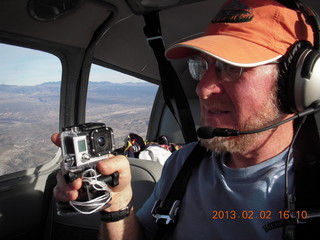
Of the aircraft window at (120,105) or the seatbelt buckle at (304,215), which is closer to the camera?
the seatbelt buckle at (304,215)

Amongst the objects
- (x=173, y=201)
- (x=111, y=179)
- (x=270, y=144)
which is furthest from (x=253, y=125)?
(x=111, y=179)

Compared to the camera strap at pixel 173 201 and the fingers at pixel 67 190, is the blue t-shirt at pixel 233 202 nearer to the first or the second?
the camera strap at pixel 173 201

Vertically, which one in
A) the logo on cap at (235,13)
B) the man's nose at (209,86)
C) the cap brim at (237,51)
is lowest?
the man's nose at (209,86)

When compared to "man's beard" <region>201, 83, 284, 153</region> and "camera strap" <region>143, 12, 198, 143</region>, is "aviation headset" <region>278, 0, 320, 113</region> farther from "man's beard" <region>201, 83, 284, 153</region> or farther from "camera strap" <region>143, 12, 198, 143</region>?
"camera strap" <region>143, 12, 198, 143</region>

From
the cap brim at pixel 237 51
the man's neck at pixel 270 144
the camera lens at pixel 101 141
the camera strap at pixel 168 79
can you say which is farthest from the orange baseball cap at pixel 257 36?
the camera strap at pixel 168 79

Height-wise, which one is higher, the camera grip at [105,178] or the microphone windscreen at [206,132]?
the microphone windscreen at [206,132]
